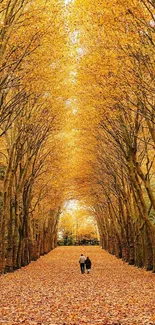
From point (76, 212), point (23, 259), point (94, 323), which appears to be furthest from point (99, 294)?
point (76, 212)

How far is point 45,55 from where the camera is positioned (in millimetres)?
19609

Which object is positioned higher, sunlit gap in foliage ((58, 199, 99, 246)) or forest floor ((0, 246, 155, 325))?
sunlit gap in foliage ((58, 199, 99, 246))

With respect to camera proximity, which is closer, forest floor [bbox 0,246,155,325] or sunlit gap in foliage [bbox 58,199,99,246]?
forest floor [bbox 0,246,155,325]

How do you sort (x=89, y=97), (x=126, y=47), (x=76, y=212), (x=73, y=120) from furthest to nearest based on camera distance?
(x=76, y=212) < (x=73, y=120) < (x=89, y=97) < (x=126, y=47)

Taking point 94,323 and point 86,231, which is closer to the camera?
point 94,323

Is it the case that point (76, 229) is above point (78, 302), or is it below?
above

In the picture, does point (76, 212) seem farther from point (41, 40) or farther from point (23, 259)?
point (41, 40)

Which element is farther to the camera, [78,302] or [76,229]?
[76,229]

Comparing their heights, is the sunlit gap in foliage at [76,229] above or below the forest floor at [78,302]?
above

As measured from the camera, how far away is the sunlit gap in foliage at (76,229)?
11219cm

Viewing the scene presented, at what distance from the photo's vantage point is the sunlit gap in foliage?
11219 centimetres

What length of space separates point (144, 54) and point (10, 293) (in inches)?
448

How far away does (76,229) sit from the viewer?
119 m

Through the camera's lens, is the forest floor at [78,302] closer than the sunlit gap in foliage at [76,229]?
Yes
